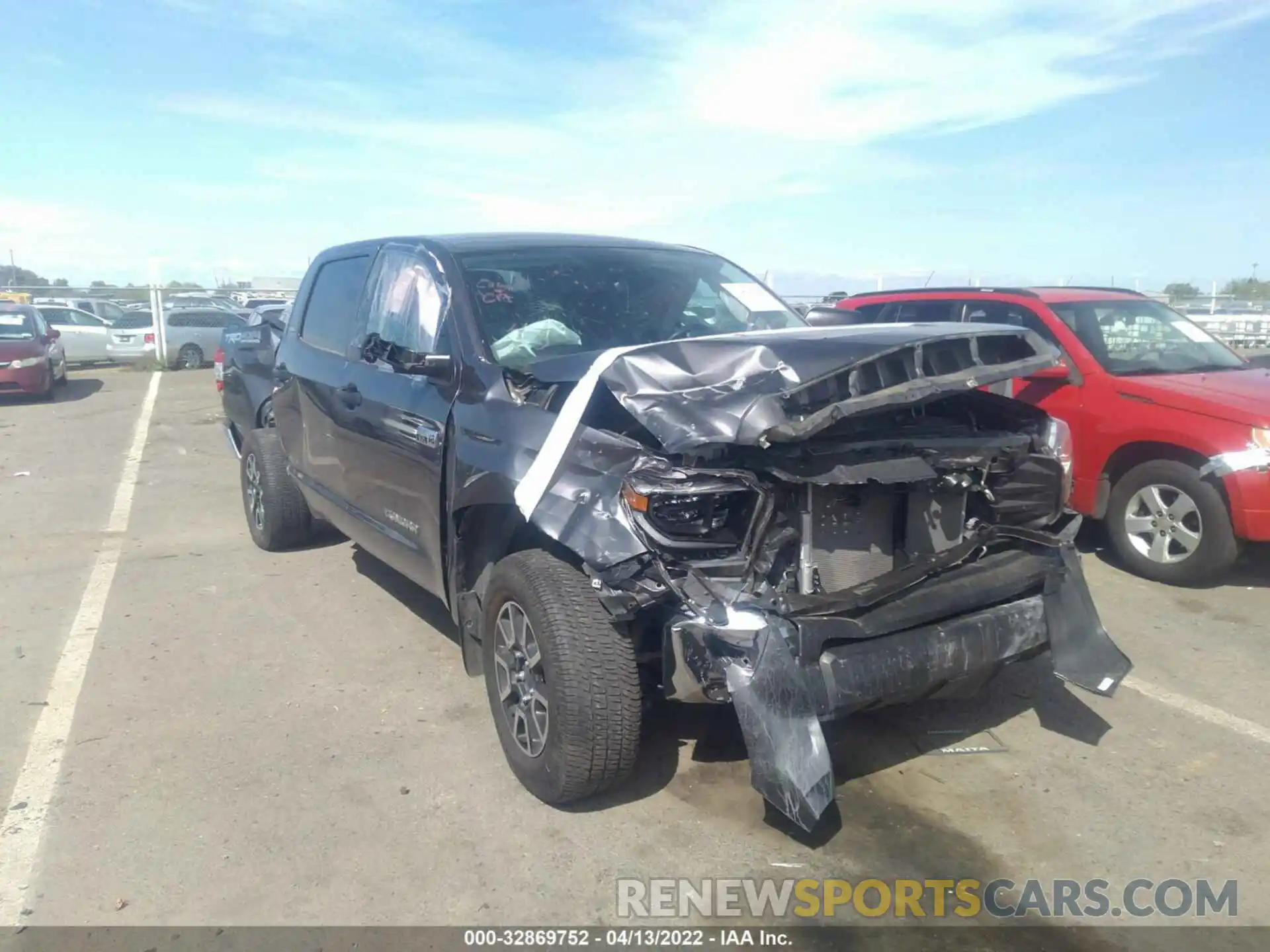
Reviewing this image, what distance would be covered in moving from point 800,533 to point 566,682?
35.0 inches

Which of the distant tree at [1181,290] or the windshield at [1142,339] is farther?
the distant tree at [1181,290]

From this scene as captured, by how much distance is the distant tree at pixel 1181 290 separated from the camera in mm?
21344

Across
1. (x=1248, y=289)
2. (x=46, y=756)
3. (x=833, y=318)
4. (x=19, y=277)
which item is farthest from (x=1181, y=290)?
(x=19, y=277)

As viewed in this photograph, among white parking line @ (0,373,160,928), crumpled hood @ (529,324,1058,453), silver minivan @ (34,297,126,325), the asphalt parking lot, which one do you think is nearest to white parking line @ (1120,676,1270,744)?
the asphalt parking lot

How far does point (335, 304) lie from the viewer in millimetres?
5562

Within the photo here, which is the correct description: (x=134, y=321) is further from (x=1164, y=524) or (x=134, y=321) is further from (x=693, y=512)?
(x=693, y=512)

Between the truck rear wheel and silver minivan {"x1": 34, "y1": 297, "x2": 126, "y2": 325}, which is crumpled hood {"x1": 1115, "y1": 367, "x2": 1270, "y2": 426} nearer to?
the truck rear wheel

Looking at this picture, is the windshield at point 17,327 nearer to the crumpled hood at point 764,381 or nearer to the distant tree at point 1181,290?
the crumpled hood at point 764,381

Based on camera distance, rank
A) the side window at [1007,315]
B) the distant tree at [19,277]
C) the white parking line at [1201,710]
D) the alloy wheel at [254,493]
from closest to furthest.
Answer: the white parking line at [1201,710] → the alloy wheel at [254,493] → the side window at [1007,315] → the distant tree at [19,277]

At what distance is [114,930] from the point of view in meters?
2.94

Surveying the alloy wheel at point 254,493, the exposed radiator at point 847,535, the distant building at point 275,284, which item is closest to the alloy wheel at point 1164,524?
the exposed radiator at point 847,535

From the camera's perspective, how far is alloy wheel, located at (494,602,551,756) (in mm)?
3490

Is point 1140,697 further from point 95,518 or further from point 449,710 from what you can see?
point 95,518

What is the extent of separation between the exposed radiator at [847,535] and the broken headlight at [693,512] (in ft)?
0.68
